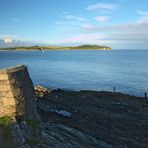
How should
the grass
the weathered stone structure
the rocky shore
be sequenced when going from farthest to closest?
the rocky shore → the weathered stone structure → the grass

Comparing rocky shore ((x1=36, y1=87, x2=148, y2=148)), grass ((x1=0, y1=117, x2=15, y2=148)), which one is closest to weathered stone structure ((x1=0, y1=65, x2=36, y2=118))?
grass ((x1=0, y1=117, x2=15, y2=148))

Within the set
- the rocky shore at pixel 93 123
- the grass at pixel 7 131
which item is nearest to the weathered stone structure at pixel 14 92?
the grass at pixel 7 131

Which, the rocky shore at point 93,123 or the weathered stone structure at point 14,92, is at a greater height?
the weathered stone structure at point 14,92

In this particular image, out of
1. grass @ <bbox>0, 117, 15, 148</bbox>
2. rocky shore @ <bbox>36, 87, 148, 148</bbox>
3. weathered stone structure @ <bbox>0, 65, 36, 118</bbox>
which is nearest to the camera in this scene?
grass @ <bbox>0, 117, 15, 148</bbox>

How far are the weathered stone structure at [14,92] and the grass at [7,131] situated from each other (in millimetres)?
309

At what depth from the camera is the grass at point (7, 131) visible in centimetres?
1647

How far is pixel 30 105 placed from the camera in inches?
749

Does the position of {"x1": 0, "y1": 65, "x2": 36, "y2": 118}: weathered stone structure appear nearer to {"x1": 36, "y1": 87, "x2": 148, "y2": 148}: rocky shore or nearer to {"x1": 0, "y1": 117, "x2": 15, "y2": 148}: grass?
{"x1": 0, "y1": 117, "x2": 15, "y2": 148}: grass

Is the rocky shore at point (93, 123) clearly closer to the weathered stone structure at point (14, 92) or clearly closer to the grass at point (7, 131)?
the grass at point (7, 131)

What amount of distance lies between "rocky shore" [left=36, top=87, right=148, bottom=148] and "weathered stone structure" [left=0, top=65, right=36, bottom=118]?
2.47 meters

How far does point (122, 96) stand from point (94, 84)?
28277 mm

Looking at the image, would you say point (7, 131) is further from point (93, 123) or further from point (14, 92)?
point (93, 123)

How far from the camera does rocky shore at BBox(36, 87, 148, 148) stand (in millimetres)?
23406

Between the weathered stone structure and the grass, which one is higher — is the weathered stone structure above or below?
above
